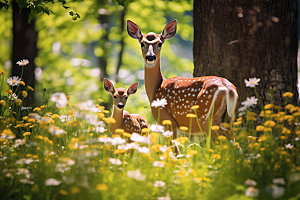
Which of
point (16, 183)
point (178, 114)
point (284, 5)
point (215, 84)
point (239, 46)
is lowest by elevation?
point (16, 183)

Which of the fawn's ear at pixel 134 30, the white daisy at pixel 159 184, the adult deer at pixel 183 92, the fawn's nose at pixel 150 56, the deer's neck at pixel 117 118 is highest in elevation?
the fawn's ear at pixel 134 30

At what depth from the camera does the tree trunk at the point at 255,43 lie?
18.1 feet

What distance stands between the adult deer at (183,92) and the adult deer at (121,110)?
42 cm

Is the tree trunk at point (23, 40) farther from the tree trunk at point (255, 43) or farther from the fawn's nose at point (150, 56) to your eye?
the tree trunk at point (255, 43)

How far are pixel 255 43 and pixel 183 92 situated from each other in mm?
1622

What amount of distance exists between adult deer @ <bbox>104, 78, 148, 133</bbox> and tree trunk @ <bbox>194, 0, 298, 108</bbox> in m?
1.45

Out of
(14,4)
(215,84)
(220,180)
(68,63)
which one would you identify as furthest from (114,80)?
(220,180)

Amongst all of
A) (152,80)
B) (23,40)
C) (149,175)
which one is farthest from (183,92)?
(23,40)

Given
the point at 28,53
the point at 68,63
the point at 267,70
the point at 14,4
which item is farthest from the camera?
the point at 68,63

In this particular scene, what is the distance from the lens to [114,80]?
12.3 m

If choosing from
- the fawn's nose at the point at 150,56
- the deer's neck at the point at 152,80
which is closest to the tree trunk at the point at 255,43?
the deer's neck at the point at 152,80

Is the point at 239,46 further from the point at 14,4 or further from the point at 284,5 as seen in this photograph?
the point at 14,4

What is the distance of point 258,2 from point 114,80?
7.34 meters

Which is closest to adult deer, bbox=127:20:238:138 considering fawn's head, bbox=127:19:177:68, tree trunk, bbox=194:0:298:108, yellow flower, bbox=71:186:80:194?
fawn's head, bbox=127:19:177:68
